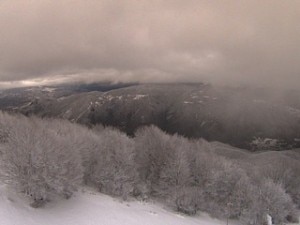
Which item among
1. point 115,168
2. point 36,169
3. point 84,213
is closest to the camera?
point 36,169

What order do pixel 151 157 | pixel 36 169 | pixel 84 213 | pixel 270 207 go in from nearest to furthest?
pixel 36 169 < pixel 84 213 < pixel 270 207 < pixel 151 157

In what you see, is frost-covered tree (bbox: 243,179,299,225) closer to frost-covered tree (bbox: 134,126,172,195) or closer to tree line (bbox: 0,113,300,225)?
tree line (bbox: 0,113,300,225)

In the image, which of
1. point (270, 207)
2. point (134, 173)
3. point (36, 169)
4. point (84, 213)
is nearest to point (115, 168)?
point (134, 173)

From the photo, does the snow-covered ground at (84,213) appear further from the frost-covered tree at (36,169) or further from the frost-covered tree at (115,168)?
the frost-covered tree at (115,168)

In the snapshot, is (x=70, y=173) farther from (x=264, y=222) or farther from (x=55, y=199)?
(x=264, y=222)

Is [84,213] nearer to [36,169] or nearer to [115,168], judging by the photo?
[36,169]

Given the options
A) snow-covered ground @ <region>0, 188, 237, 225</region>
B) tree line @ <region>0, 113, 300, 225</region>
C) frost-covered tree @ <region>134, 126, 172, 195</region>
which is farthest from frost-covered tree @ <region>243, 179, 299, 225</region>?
frost-covered tree @ <region>134, 126, 172, 195</region>

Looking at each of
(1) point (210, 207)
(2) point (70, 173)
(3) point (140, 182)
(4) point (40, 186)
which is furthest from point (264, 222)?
(4) point (40, 186)
